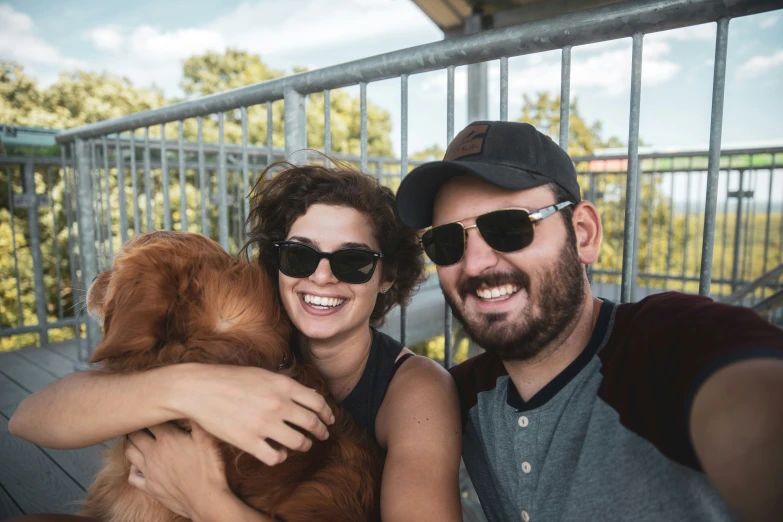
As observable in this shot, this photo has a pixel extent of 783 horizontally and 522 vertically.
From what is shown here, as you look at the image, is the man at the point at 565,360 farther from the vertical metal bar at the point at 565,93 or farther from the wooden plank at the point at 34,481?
the wooden plank at the point at 34,481

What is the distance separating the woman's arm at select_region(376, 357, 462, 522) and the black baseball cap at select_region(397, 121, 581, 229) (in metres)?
0.58

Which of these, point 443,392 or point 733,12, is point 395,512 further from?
point 733,12

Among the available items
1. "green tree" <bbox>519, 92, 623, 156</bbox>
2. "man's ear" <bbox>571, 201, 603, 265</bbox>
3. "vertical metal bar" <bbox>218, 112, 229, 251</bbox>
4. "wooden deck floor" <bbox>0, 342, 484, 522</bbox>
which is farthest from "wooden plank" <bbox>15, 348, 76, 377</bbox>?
"green tree" <bbox>519, 92, 623, 156</bbox>

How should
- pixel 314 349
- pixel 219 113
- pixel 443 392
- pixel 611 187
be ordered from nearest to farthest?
pixel 443 392
pixel 314 349
pixel 219 113
pixel 611 187

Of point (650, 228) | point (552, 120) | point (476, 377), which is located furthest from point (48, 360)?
point (552, 120)

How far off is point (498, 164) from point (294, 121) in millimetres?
1237

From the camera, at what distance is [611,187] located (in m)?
6.98

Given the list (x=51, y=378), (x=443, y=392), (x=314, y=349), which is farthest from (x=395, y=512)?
(x=51, y=378)

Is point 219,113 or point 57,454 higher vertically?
point 219,113

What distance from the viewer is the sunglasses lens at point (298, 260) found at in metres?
1.68

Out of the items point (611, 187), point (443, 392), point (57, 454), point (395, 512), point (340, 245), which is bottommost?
point (57, 454)

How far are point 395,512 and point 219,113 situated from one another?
217 cm

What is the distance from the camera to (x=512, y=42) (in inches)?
61.3

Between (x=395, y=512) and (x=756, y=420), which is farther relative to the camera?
(x=395, y=512)
